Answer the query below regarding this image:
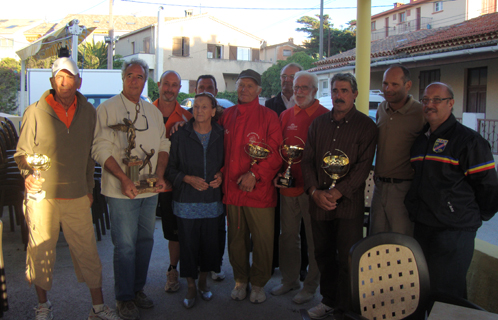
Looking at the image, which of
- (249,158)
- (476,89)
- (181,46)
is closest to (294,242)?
(249,158)

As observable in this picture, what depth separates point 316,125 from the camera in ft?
11.5

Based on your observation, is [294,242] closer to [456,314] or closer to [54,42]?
[456,314]

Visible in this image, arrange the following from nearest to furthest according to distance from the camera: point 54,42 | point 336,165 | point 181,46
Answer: point 336,165, point 54,42, point 181,46

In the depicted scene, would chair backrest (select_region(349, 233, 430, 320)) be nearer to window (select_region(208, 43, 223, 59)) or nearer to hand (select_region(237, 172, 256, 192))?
hand (select_region(237, 172, 256, 192))

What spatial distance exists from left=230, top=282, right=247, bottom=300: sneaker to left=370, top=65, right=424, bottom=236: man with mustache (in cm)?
144

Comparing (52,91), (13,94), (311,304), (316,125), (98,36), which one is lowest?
(311,304)

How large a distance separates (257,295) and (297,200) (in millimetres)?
1007

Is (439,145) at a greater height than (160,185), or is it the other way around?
(439,145)

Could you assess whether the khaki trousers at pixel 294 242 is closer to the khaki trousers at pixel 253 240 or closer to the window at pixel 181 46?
the khaki trousers at pixel 253 240

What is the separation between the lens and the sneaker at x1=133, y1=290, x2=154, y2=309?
362 cm

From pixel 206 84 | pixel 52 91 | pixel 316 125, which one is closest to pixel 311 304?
pixel 316 125

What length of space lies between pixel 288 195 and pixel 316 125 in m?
0.77

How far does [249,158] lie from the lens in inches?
146

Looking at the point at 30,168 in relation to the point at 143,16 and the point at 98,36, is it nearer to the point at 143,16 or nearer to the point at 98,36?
the point at 98,36
